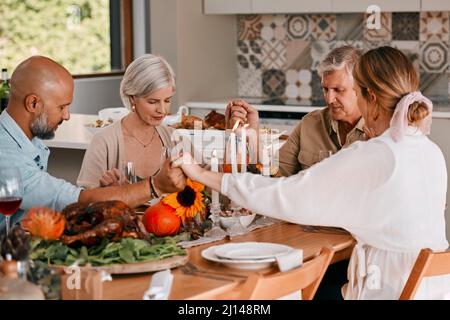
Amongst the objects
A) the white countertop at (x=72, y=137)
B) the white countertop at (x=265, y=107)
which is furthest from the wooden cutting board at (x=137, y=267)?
the white countertop at (x=265, y=107)

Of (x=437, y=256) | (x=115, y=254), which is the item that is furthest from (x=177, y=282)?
(x=437, y=256)

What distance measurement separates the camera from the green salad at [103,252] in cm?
232

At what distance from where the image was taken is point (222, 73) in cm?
A: 681

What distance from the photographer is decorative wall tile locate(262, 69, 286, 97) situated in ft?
22.2

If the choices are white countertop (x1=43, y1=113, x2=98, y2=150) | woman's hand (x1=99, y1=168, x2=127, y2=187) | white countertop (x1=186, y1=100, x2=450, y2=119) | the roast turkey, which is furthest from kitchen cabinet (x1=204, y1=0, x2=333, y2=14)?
the roast turkey

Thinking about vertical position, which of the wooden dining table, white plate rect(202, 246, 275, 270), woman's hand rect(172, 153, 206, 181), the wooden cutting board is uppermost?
woman's hand rect(172, 153, 206, 181)

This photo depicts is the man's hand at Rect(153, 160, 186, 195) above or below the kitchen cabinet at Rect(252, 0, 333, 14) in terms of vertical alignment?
below

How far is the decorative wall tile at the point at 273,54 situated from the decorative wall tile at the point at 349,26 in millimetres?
472

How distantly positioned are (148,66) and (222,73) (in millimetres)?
3240

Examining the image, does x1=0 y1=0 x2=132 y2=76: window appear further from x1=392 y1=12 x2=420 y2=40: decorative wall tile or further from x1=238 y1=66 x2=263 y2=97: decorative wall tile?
x1=392 y1=12 x2=420 y2=40: decorative wall tile

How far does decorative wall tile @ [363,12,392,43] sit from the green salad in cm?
414

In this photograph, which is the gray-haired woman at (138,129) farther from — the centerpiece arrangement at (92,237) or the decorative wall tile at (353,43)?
the decorative wall tile at (353,43)

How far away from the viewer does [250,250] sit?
2.51 meters

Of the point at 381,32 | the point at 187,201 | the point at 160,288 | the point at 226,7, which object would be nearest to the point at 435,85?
the point at 381,32
